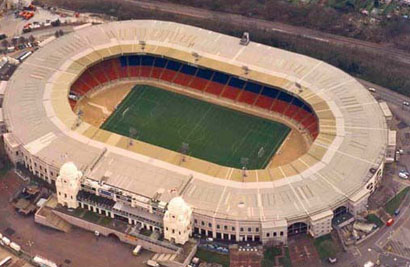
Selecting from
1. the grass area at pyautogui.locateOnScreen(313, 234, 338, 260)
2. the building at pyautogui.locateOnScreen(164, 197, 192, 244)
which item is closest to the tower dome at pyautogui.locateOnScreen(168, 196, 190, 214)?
the building at pyautogui.locateOnScreen(164, 197, 192, 244)

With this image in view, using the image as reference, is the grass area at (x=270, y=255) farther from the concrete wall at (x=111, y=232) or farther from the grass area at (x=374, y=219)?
the grass area at (x=374, y=219)

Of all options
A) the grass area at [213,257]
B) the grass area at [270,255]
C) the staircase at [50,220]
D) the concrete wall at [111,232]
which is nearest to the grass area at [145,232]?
the concrete wall at [111,232]

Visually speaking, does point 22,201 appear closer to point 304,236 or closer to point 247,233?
Result: point 247,233

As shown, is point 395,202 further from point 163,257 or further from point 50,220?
point 50,220

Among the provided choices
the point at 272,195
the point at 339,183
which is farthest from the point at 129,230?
the point at 339,183

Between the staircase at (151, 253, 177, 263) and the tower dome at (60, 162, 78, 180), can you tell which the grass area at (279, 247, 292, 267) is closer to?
the staircase at (151, 253, 177, 263)

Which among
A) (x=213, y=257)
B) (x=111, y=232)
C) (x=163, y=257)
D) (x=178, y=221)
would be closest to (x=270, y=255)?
(x=213, y=257)
